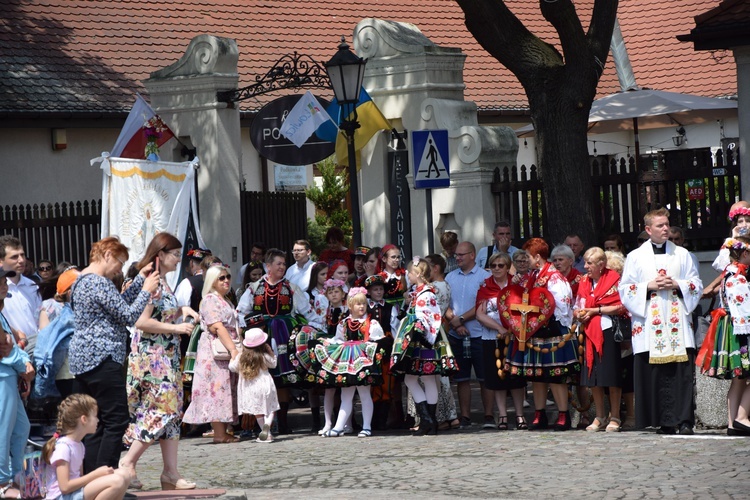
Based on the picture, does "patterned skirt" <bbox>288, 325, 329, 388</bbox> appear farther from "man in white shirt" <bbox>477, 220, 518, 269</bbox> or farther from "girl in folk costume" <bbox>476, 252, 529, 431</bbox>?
"man in white shirt" <bbox>477, 220, 518, 269</bbox>

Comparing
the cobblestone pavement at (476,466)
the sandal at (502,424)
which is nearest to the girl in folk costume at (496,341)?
the sandal at (502,424)

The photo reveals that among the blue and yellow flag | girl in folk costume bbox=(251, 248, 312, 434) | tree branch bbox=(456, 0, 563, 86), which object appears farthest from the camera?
the blue and yellow flag

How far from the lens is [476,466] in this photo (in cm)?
1097

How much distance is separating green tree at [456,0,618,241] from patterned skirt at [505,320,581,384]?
272 centimetres

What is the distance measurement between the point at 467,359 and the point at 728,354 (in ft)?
9.33

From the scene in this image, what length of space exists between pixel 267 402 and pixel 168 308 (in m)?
3.29

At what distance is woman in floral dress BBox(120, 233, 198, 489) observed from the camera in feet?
32.7

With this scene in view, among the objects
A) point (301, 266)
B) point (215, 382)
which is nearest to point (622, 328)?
point (215, 382)

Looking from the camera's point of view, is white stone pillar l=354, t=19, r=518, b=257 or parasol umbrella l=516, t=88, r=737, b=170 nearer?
white stone pillar l=354, t=19, r=518, b=257

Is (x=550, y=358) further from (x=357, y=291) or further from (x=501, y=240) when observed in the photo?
(x=501, y=240)

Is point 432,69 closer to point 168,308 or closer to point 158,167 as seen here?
point 158,167

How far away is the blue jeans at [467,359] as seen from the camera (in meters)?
13.8

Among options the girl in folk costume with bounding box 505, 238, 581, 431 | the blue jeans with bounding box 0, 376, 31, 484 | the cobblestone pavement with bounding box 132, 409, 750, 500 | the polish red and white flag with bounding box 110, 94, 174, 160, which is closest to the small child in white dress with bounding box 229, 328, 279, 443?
the cobblestone pavement with bounding box 132, 409, 750, 500

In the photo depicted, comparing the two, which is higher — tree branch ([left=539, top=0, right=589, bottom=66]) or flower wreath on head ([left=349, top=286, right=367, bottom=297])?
tree branch ([left=539, top=0, right=589, bottom=66])
